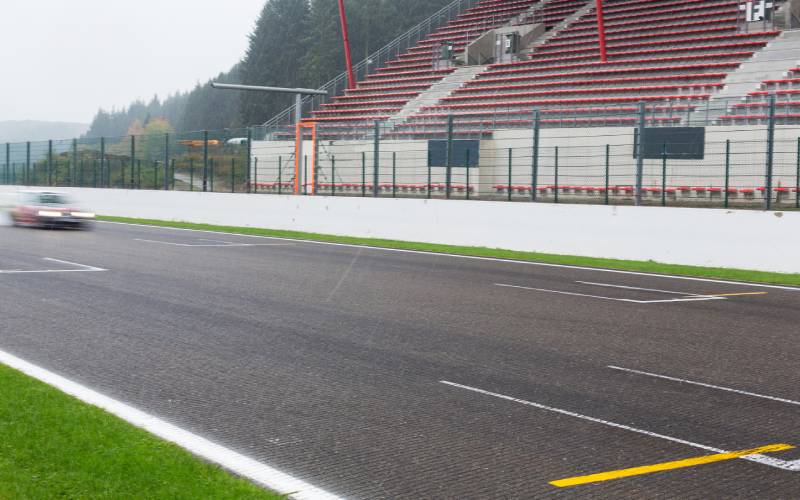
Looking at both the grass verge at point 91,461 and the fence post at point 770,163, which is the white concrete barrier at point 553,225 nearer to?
the fence post at point 770,163

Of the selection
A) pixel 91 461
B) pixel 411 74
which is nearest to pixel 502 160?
pixel 411 74

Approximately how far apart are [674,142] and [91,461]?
68.9 feet

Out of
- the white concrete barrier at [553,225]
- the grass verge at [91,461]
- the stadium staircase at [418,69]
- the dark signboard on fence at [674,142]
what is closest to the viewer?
the grass verge at [91,461]

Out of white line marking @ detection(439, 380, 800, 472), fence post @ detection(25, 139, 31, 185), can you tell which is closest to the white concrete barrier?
white line marking @ detection(439, 380, 800, 472)

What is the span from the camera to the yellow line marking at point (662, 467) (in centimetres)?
527

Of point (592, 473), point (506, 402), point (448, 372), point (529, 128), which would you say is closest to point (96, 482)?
point (592, 473)

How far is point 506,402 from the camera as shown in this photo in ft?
23.3

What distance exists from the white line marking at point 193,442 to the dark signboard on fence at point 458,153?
1940cm

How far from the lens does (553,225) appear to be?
70.7 ft

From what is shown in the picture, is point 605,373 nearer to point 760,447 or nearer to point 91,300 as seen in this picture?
point 760,447

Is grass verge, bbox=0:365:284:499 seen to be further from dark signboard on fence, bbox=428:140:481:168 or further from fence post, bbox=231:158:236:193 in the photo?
fence post, bbox=231:158:236:193

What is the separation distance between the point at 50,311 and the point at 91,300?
1003mm

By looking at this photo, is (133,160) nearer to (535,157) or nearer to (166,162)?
(166,162)

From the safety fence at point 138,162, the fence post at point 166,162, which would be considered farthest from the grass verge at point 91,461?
the fence post at point 166,162
